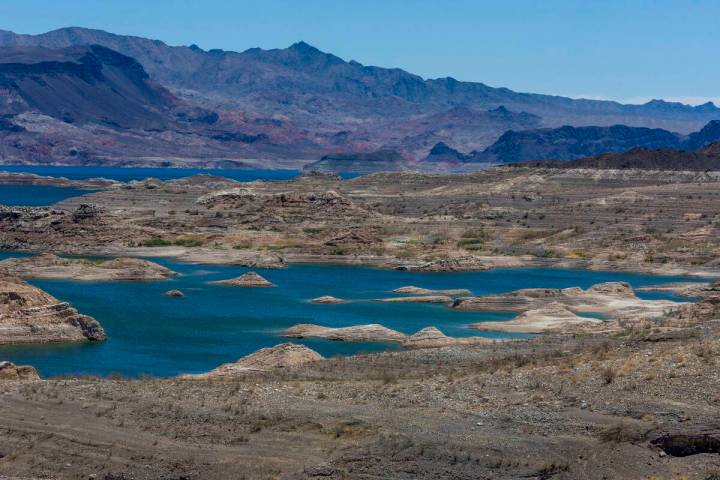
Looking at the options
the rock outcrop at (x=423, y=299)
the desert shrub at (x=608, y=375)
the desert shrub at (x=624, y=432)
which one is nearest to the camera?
the desert shrub at (x=624, y=432)

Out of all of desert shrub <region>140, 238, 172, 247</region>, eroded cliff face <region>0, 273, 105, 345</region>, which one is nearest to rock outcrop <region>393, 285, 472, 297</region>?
eroded cliff face <region>0, 273, 105, 345</region>

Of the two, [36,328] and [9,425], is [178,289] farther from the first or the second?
[9,425]

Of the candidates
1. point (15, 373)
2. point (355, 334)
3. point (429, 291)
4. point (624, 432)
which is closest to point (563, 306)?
point (355, 334)

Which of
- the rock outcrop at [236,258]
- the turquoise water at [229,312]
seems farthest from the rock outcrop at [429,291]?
the rock outcrop at [236,258]

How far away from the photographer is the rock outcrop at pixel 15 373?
1379 inches

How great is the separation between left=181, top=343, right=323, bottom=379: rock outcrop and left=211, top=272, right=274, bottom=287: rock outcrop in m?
42.0

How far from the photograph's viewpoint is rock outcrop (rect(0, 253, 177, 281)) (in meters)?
87.8

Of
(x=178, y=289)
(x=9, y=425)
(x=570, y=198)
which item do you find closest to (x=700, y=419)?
(x=9, y=425)

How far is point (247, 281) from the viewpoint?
86812mm

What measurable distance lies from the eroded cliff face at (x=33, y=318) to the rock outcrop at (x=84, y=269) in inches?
1261

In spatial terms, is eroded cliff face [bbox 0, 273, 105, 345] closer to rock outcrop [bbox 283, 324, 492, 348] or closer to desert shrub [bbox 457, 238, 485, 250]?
rock outcrop [bbox 283, 324, 492, 348]

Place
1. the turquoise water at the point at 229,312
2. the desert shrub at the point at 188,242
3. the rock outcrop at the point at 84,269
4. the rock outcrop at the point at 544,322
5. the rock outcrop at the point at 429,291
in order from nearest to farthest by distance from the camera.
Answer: the turquoise water at the point at 229,312 → the rock outcrop at the point at 544,322 → the rock outcrop at the point at 429,291 → the rock outcrop at the point at 84,269 → the desert shrub at the point at 188,242

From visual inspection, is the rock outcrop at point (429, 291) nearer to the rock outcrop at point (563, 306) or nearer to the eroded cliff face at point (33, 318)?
the rock outcrop at point (563, 306)

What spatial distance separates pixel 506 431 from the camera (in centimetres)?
2861
